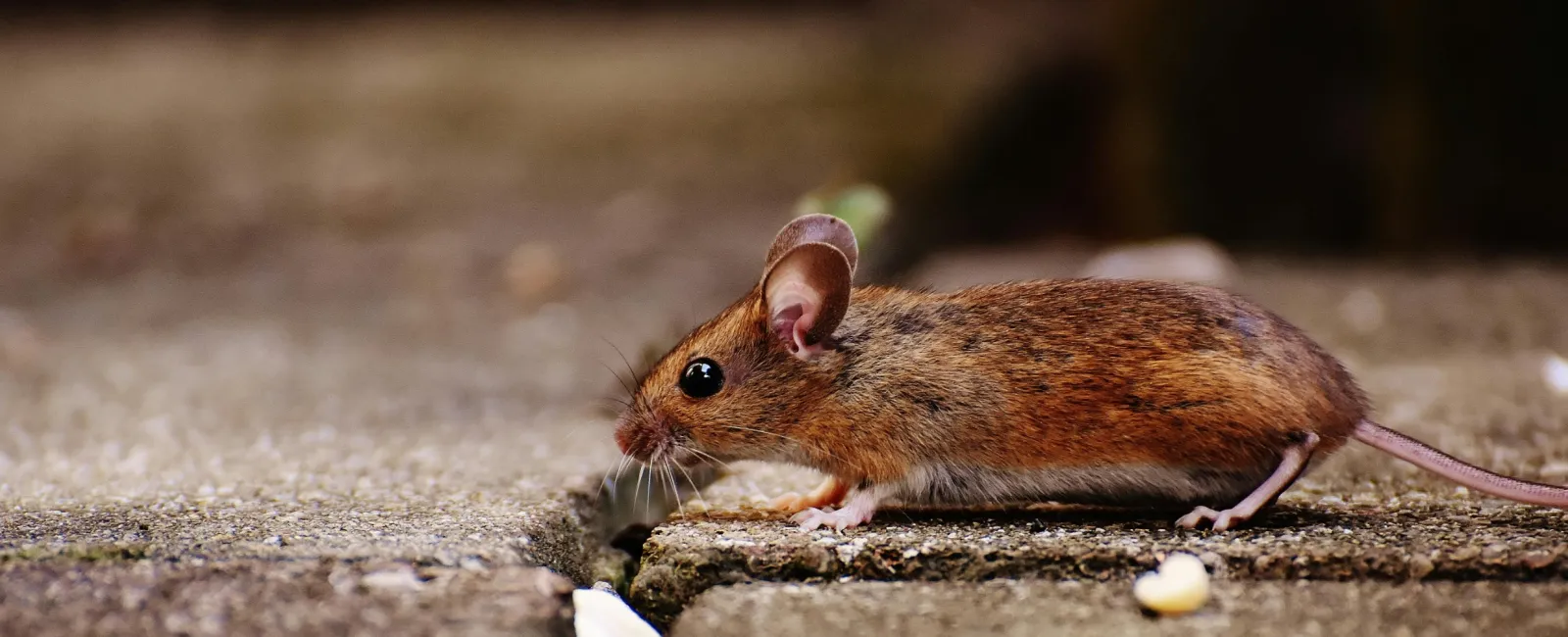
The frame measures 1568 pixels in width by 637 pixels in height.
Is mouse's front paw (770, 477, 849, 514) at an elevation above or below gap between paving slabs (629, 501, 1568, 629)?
above

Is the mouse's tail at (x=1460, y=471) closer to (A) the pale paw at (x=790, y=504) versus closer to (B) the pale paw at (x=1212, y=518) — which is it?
(B) the pale paw at (x=1212, y=518)

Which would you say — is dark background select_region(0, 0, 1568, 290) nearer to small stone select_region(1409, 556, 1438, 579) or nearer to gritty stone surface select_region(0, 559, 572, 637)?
small stone select_region(1409, 556, 1438, 579)

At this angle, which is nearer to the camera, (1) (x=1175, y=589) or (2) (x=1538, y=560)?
(1) (x=1175, y=589)

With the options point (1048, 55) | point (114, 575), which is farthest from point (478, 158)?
point (114, 575)

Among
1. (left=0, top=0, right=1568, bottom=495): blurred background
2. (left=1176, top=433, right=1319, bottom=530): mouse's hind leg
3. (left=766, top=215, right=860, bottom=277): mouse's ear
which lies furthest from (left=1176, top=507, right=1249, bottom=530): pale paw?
(left=0, top=0, right=1568, bottom=495): blurred background

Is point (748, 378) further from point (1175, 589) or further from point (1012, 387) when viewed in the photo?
point (1175, 589)

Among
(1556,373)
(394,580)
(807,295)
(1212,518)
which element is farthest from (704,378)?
(1556,373)

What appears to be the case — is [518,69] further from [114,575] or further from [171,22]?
[114,575]
